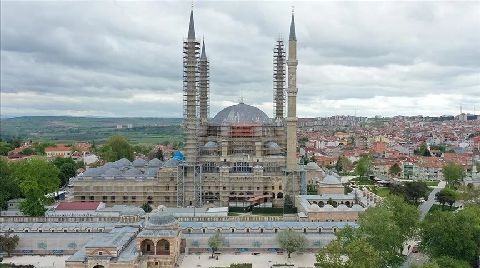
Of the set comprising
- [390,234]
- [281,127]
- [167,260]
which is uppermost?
[281,127]

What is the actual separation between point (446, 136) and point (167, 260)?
311 feet

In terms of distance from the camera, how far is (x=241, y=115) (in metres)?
50.4

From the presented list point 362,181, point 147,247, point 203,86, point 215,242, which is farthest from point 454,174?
point 147,247

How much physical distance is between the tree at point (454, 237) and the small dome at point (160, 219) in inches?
547

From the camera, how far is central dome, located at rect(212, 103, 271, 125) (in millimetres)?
49938

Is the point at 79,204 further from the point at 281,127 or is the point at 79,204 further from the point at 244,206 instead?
the point at 281,127

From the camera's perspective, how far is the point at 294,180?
1732 inches

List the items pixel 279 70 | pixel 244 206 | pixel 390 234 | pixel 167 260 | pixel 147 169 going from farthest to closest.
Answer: pixel 279 70 → pixel 147 169 → pixel 244 206 → pixel 167 260 → pixel 390 234

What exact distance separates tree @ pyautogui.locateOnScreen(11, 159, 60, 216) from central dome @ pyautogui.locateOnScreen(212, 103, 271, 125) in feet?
54.8

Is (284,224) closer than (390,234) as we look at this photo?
No

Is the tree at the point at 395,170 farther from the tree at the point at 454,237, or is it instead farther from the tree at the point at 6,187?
the tree at the point at 6,187

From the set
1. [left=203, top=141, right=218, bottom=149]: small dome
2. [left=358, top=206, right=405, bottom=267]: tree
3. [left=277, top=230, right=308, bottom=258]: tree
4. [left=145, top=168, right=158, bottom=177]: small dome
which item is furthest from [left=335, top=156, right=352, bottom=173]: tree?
[left=358, top=206, right=405, bottom=267]: tree

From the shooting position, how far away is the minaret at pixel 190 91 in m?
44.0

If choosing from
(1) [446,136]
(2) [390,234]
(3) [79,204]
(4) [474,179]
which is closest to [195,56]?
(3) [79,204]
